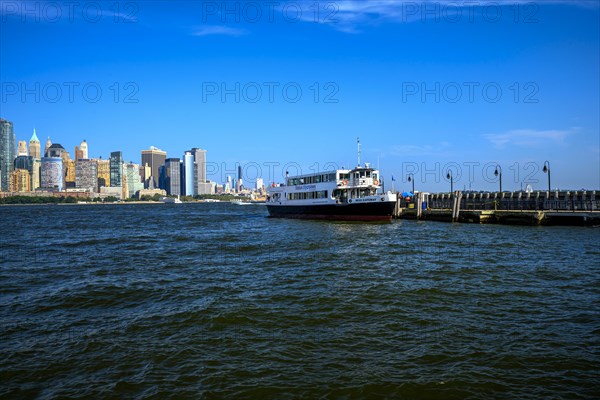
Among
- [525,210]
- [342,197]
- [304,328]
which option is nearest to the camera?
[304,328]

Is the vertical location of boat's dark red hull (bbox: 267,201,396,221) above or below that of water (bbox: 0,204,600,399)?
above

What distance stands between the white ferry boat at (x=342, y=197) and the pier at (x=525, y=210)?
348 inches

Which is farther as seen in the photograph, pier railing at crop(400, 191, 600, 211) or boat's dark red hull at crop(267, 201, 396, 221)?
boat's dark red hull at crop(267, 201, 396, 221)

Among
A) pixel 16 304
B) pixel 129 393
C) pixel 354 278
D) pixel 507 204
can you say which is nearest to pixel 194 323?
pixel 129 393

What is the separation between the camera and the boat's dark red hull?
4922 cm

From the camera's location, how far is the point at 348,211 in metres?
52.6

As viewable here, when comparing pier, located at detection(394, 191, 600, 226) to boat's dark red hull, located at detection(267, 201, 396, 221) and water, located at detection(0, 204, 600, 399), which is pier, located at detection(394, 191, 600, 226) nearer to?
boat's dark red hull, located at detection(267, 201, 396, 221)

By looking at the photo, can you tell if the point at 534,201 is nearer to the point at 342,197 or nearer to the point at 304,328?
the point at 342,197

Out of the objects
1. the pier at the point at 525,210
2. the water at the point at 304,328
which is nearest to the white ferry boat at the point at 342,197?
the pier at the point at 525,210

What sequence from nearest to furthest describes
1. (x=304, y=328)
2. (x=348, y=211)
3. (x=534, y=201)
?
1. (x=304, y=328)
2. (x=534, y=201)
3. (x=348, y=211)

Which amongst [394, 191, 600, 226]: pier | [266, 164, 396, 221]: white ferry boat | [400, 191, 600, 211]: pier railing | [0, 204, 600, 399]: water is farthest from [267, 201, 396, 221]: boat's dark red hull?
[0, 204, 600, 399]: water

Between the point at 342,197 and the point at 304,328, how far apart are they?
145 ft

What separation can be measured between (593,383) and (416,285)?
27.3 ft

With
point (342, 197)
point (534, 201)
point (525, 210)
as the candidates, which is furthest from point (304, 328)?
point (534, 201)
